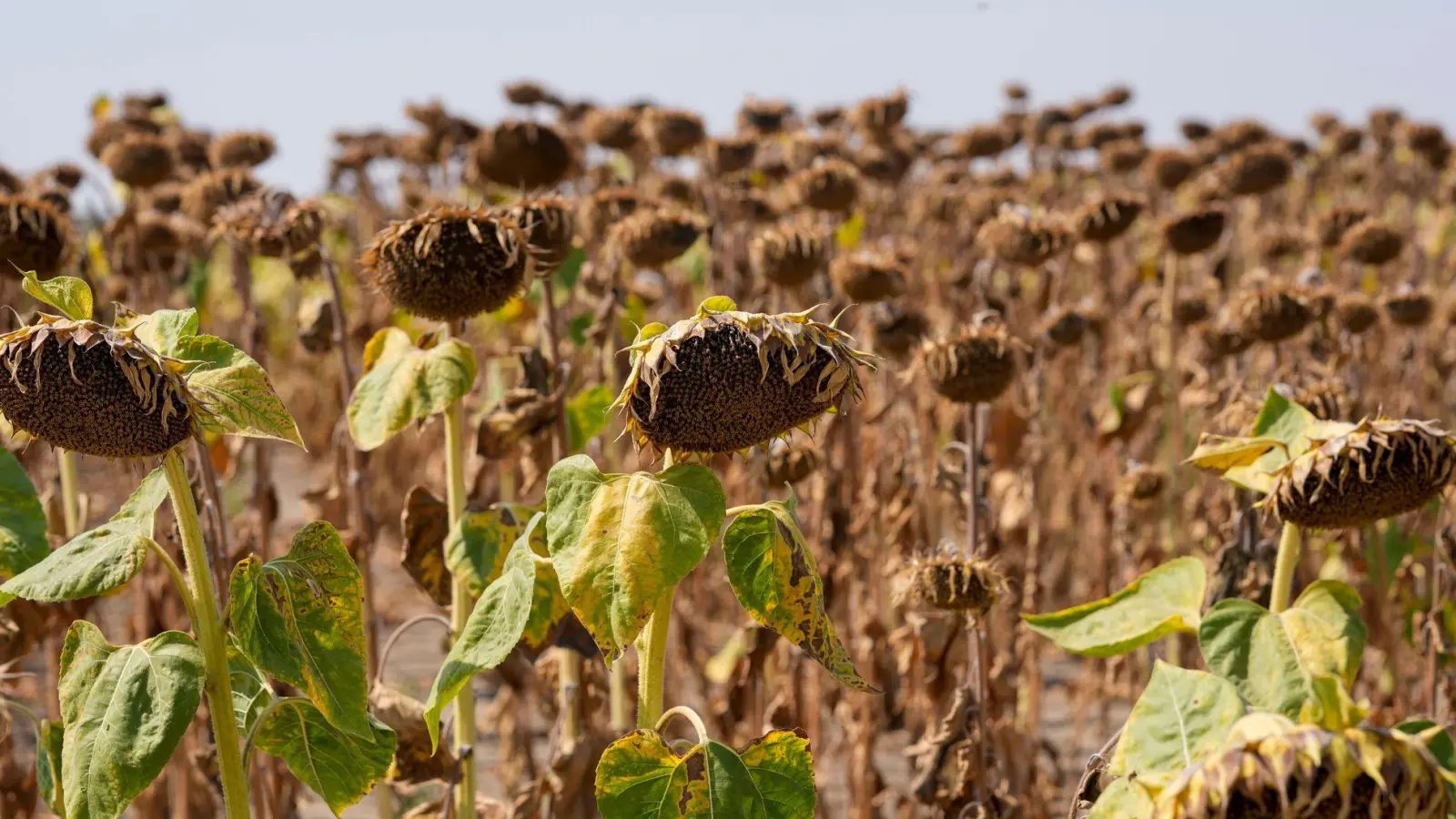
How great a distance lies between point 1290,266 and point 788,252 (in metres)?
5.64

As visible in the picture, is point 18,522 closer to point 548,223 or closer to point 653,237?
point 548,223

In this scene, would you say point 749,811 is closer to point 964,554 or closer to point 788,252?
point 964,554

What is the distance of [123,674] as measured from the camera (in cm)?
158

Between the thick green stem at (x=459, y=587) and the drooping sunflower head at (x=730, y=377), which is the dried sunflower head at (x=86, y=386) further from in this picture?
the thick green stem at (x=459, y=587)

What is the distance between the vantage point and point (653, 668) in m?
1.70

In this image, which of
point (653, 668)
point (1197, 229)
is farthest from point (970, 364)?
point (1197, 229)

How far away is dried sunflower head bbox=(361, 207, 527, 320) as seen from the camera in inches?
80.0

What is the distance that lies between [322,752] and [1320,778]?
4.10 feet

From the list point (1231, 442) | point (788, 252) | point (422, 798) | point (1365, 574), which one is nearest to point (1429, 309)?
point (1365, 574)

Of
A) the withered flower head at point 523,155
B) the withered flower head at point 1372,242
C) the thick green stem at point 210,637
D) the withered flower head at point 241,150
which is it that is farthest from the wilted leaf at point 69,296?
the withered flower head at point 1372,242

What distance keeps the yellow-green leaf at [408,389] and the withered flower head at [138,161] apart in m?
2.67

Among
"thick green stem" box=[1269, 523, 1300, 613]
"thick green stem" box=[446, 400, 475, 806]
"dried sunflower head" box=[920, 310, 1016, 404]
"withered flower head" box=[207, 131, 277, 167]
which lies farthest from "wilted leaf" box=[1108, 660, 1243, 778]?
"withered flower head" box=[207, 131, 277, 167]

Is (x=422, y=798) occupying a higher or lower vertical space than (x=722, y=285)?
lower

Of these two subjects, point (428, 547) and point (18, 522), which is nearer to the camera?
point (18, 522)
